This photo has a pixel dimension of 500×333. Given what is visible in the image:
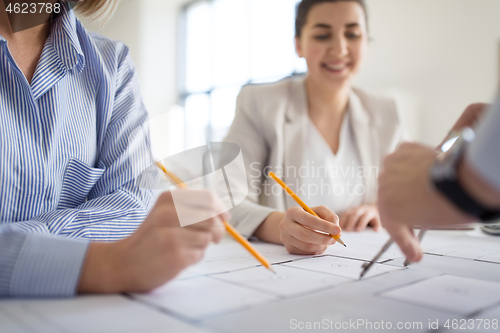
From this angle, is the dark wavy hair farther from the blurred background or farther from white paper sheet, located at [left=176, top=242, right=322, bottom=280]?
white paper sheet, located at [left=176, top=242, right=322, bottom=280]

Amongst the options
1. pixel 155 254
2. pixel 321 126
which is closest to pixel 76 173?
pixel 155 254

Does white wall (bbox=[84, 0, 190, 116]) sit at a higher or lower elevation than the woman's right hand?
higher

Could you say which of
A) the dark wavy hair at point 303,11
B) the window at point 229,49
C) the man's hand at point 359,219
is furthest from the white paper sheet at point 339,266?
the window at point 229,49

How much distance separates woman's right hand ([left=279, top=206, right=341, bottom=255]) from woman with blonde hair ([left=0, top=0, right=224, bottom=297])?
0.25 metres

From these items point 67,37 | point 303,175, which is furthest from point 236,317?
point 303,175

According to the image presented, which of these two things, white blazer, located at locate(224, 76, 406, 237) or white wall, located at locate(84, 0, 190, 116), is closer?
white blazer, located at locate(224, 76, 406, 237)

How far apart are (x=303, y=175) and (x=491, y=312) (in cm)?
79

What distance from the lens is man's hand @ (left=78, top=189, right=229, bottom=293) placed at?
1.25 feet

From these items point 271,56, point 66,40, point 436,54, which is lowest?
point 66,40

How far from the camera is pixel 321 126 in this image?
1.25 metres

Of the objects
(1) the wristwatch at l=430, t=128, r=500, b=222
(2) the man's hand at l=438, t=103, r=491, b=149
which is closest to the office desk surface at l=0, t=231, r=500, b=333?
(1) the wristwatch at l=430, t=128, r=500, b=222

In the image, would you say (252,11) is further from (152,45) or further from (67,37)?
(67,37)

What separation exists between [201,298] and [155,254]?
66mm

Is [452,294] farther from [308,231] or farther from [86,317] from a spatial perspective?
[86,317]
